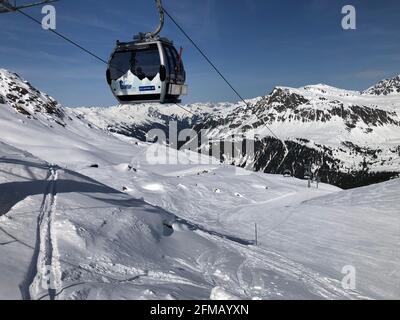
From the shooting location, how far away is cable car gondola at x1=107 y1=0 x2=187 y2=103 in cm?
1595

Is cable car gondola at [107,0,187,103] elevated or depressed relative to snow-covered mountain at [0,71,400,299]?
elevated

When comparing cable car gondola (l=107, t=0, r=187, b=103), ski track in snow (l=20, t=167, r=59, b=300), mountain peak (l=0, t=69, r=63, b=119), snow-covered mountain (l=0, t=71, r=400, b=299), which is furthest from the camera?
mountain peak (l=0, t=69, r=63, b=119)

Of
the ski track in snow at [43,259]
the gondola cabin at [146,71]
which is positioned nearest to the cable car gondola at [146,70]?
the gondola cabin at [146,71]

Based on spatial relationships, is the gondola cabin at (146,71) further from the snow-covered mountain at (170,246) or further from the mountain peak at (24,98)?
the mountain peak at (24,98)

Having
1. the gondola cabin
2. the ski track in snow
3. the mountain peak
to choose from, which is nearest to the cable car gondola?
the gondola cabin

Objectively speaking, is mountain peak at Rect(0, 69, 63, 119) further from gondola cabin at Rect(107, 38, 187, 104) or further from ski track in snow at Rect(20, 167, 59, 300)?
ski track in snow at Rect(20, 167, 59, 300)

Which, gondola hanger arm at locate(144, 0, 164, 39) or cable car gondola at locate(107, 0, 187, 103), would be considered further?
cable car gondola at locate(107, 0, 187, 103)

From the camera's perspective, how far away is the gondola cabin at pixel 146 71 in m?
16.0

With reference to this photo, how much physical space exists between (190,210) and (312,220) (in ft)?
44.5

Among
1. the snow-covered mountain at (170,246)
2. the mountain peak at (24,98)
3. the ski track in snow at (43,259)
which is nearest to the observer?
the ski track in snow at (43,259)

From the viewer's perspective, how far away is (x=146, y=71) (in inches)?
642
